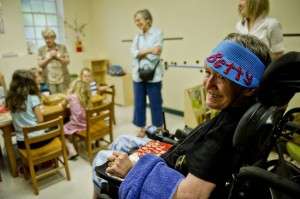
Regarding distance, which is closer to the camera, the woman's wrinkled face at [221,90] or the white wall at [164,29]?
the woman's wrinkled face at [221,90]

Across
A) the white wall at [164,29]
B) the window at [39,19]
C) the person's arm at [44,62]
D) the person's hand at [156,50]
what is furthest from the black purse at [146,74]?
the window at [39,19]

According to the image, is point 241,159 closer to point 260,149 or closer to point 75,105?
point 260,149

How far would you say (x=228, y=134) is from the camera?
0.80 meters

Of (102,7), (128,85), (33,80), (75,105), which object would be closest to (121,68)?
(128,85)

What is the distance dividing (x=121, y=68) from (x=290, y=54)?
4249 mm

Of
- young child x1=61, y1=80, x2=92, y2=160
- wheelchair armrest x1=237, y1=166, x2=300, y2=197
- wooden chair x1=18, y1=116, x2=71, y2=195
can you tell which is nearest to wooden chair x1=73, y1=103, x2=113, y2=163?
young child x1=61, y1=80, x2=92, y2=160

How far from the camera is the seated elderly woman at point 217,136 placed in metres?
0.79

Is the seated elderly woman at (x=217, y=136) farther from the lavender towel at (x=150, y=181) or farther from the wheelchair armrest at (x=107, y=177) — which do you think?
the wheelchair armrest at (x=107, y=177)

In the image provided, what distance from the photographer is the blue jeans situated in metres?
2.86

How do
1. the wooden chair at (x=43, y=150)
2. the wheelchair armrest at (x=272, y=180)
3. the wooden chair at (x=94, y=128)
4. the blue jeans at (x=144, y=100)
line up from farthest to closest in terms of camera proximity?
the blue jeans at (x=144, y=100) < the wooden chair at (x=94, y=128) < the wooden chair at (x=43, y=150) < the wheelchair armrest at (x=272, y=180)

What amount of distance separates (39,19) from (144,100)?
340cm

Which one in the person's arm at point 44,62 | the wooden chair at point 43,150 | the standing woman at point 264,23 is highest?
the standing woman at point 264,23

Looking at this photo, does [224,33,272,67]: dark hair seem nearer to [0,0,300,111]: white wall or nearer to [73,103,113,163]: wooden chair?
[73,103,113,163]: wooden chair

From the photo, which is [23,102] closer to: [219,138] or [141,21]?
[141,21]
